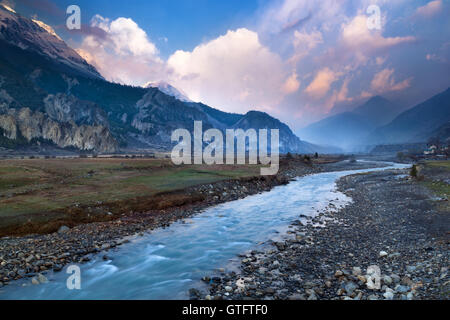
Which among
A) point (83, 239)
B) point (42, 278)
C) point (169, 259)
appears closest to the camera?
point (42, 278)

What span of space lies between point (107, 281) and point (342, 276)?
1243 cm

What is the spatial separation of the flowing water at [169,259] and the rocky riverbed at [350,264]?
1.81 metres

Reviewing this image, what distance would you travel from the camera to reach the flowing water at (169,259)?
11.9m

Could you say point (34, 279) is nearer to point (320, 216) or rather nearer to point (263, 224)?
point (263, 224)

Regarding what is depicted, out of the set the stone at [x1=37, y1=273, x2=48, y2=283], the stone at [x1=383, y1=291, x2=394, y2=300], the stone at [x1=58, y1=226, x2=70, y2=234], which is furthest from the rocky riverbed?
the stone at [x1=58, y1=226, x2=70, y2=234]

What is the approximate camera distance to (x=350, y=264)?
12430 millimetres

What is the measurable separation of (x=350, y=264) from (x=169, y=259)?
11219 mm

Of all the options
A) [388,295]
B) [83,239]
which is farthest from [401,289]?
[83,239]

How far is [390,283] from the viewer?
32.5 feet

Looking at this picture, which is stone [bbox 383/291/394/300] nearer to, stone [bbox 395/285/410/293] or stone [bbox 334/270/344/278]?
stone [bbox 395/285/410/293]

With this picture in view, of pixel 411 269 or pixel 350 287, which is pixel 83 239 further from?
pixel 411 269

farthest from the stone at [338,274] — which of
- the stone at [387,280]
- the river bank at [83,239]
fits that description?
the river bank at [83,239]

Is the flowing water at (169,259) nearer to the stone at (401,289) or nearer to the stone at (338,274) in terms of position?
the stone at (338,274)
